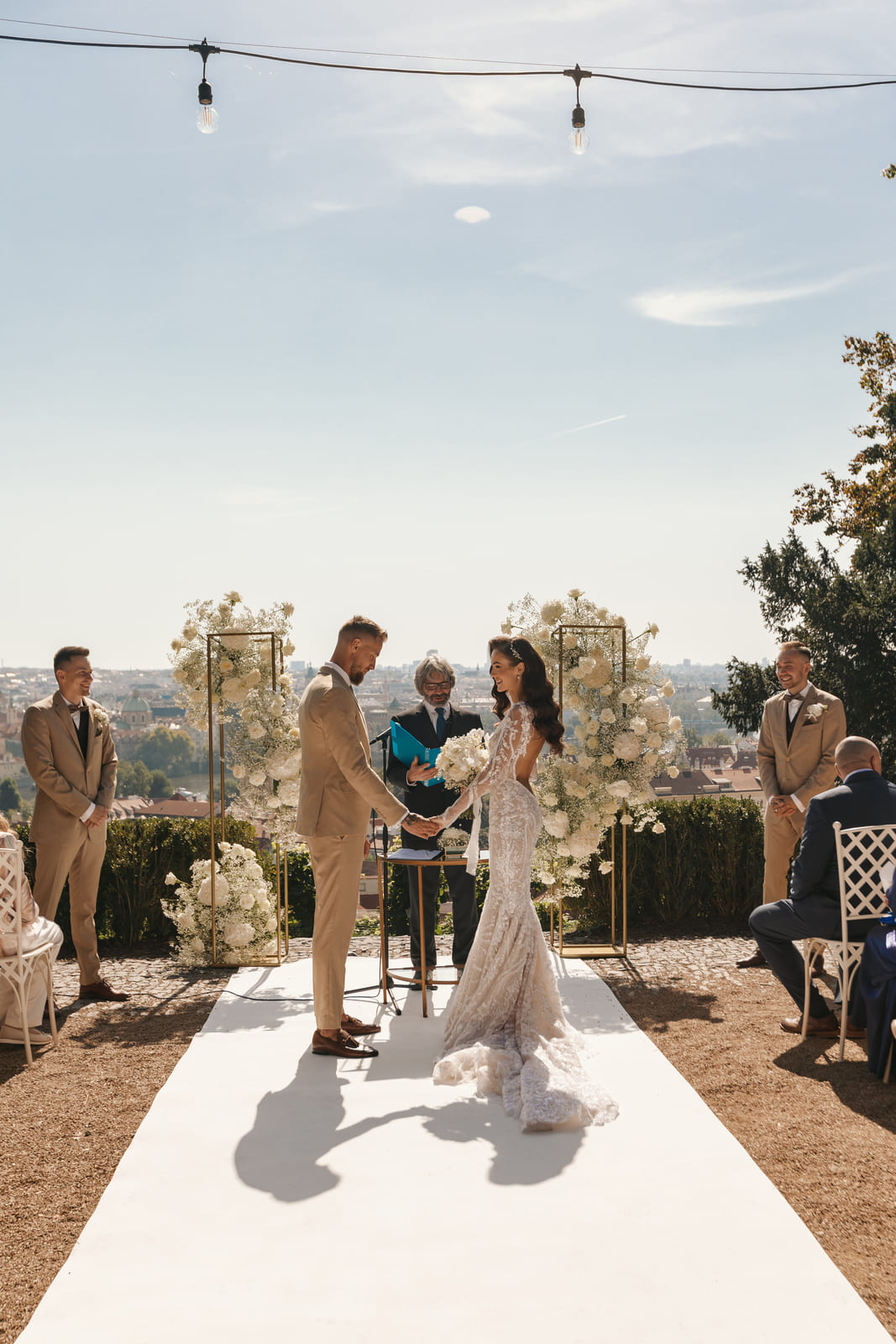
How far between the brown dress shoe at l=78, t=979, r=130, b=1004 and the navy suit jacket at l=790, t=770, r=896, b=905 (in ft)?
14.0

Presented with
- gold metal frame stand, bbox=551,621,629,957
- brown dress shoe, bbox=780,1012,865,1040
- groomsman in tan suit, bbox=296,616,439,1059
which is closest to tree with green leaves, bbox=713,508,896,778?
gold metal frame stand, bbox=551,621,629,957

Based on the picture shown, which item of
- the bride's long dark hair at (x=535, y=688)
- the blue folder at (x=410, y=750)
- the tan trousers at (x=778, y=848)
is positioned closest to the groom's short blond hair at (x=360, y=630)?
the bride's long dark hair at (x=535, y=688)

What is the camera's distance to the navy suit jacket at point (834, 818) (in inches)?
189

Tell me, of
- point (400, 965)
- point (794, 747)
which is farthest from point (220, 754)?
point (794, 747)

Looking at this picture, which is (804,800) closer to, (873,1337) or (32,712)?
(873,1337)

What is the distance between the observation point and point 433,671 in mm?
6207

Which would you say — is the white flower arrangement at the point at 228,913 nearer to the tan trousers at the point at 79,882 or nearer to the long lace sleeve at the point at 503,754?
the tan trousers at the point at 79,882

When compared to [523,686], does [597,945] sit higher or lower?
→ lower

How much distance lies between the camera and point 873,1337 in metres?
2.50

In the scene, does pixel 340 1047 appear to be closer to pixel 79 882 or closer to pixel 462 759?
pixel 462 759

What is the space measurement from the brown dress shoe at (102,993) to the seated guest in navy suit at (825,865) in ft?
13.1

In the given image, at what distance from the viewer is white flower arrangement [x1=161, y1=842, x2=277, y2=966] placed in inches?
267

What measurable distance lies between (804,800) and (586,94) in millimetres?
4841

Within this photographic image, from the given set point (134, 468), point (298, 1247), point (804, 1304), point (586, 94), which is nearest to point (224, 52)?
point (586, 94)
